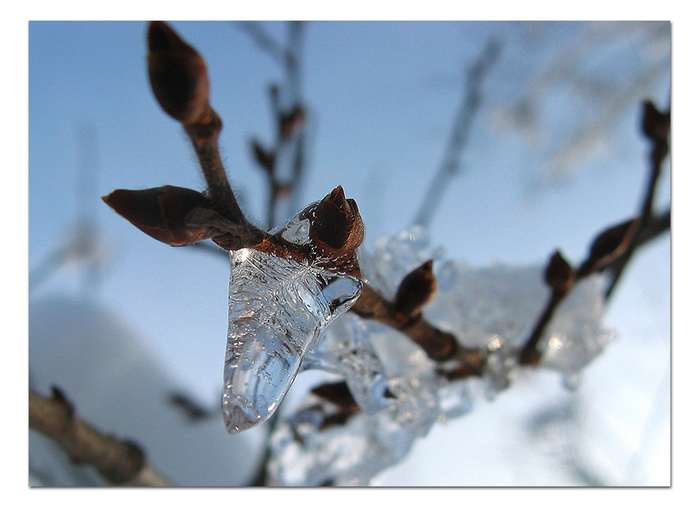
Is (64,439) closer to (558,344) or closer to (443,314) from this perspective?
(443,314)

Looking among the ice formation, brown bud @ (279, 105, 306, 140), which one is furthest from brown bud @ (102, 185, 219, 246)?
brown bud @ (279, 105, 306, 140)

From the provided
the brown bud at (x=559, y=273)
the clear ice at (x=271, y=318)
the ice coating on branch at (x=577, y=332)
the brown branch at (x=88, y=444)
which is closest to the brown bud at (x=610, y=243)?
the brown bud at (x=559, y=273)

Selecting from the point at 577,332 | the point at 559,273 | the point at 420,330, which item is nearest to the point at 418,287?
the point at 420,330

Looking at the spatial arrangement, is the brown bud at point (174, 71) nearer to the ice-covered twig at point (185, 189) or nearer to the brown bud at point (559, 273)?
the ice-covered twig at point (185, 189)

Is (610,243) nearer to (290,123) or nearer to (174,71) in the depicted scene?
(174,71)

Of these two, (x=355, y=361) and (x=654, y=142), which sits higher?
(x=654, y=142)

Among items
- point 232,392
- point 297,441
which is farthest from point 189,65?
point 297,441

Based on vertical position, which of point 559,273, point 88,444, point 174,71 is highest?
point 174,71

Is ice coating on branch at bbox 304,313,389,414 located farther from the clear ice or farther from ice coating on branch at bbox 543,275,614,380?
ice coating on branch at bbox 543,275,614,380
